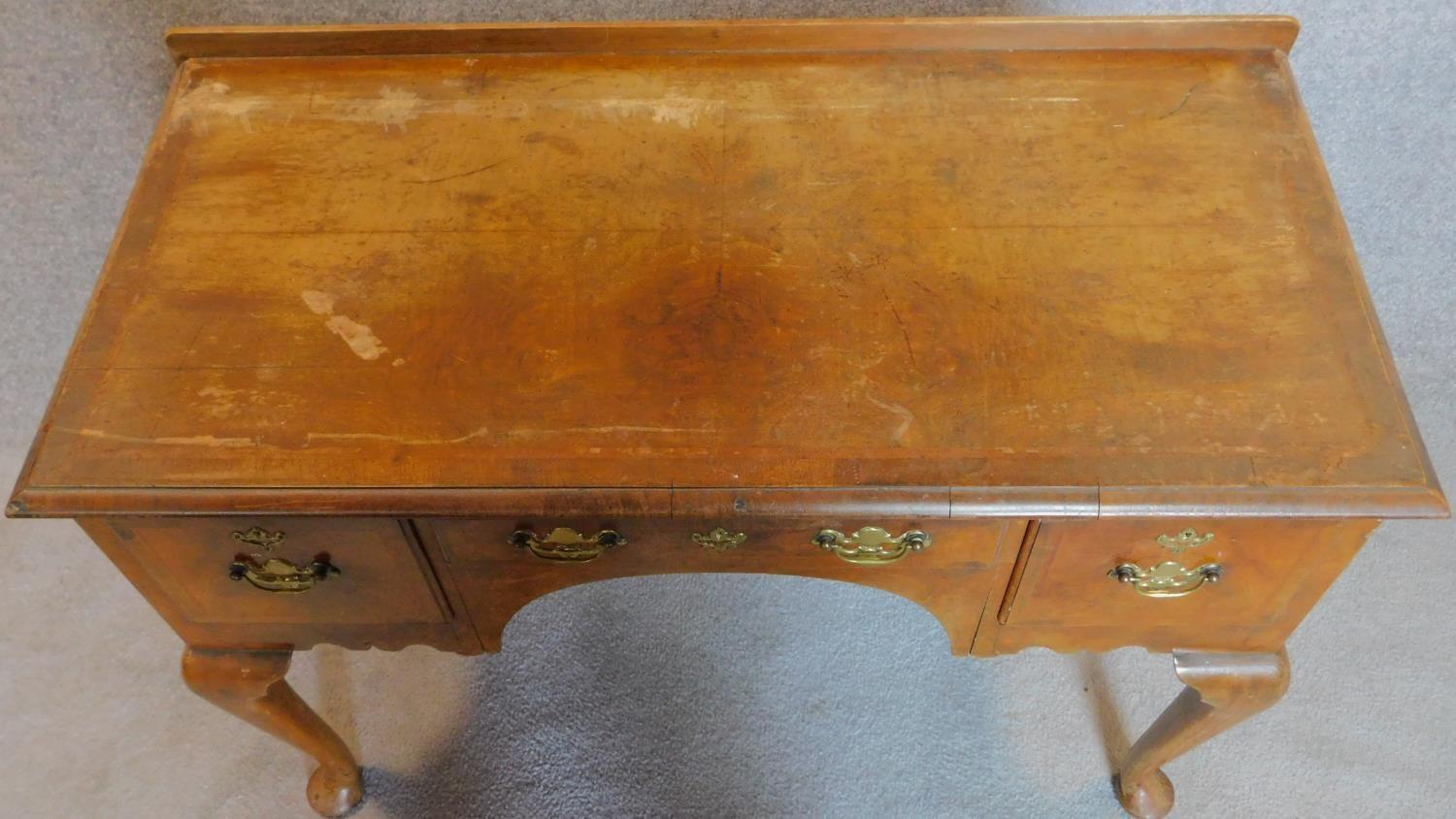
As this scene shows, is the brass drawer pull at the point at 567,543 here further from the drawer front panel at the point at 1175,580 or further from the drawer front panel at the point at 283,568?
the drawer front panel at the point at 1175,580

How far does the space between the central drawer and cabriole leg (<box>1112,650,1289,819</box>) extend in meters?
0.23

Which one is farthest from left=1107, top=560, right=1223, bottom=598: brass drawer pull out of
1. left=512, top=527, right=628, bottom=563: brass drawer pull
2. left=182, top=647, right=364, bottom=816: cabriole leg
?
left=182, top=647, right=364, bottom=816: cabriole leg

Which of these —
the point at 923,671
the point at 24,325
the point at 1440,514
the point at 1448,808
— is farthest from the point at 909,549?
the point at 24,325

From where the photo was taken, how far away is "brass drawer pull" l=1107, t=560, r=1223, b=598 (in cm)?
85

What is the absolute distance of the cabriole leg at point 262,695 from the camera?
0.99m

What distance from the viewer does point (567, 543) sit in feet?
2.87

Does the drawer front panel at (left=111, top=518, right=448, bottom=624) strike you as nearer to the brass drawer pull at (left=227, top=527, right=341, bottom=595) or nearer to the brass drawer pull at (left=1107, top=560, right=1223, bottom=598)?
the brass drawer pull at (left=227, top=527, right=341, bottom=595)

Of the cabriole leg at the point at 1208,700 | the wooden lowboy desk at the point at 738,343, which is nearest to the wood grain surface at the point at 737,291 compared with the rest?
the wooden lowboy desk at the point at 738,343

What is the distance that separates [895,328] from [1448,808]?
1.02m

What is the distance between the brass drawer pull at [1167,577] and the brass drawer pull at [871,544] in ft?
0.56

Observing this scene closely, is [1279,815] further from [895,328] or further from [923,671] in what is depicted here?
[895,328]

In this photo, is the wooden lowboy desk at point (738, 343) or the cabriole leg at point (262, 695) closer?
the wooden lowboy desk at point (738, 343)

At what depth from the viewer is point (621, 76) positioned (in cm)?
105

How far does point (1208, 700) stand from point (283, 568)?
0.86 meters
